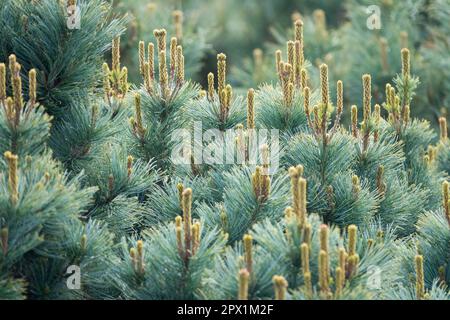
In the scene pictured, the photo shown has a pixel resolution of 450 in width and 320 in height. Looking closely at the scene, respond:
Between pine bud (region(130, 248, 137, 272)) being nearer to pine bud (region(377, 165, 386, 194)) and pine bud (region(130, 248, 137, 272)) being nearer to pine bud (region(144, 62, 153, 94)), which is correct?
pine bud (region(144, 62, 153, 94))

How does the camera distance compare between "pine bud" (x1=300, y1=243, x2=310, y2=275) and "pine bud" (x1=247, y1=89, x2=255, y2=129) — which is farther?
"pine bud" (x1=247, y1=89, x2=255, y2=129)

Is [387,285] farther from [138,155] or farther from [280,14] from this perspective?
[280,14]

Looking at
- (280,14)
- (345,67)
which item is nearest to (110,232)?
(345,67)

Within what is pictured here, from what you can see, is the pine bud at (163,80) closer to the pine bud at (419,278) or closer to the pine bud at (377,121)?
the pine bud at (377,121)

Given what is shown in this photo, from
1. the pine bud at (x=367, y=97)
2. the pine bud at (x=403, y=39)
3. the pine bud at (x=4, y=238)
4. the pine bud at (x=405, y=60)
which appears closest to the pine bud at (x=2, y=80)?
the pine bud at (x=4, y=238)

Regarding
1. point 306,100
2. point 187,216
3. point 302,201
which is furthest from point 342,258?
point 306,100

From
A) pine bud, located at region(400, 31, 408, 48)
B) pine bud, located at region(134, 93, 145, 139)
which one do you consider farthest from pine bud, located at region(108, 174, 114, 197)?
pine bud, located at region(400, 31, 408, 48)
